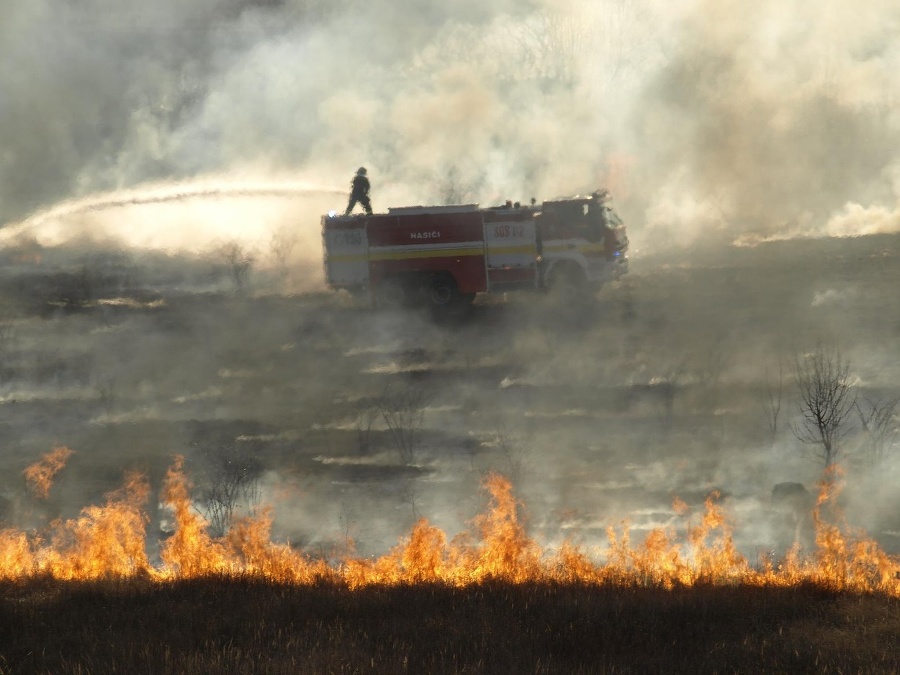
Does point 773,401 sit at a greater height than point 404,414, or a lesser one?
lesser

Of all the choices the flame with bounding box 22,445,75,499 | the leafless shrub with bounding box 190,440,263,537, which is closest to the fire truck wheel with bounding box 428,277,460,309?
the leafless shrub with bounding box 190,440,263,537

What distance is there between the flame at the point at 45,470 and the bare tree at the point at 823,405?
1903 centimetres

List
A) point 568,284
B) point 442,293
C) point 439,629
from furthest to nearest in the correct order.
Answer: point 568,284, point 442,293, point 439,629

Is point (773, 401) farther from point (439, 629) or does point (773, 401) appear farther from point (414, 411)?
point (439, 629)

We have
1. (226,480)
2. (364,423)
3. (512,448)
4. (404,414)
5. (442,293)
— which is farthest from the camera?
(364,423)

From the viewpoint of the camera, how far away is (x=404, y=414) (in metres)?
27.2

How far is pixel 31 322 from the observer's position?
110ft

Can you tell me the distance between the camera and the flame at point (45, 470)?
26.0 m

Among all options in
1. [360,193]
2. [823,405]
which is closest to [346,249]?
[360,193]

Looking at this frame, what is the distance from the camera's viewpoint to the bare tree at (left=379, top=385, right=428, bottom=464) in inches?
1066

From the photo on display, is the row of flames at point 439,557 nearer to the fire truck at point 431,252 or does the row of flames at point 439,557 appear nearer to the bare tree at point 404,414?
the bare tree at point 404,414

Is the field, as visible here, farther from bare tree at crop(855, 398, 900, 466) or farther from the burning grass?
the burning grass

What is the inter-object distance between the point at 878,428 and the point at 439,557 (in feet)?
49.9

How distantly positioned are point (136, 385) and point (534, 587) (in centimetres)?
2104
